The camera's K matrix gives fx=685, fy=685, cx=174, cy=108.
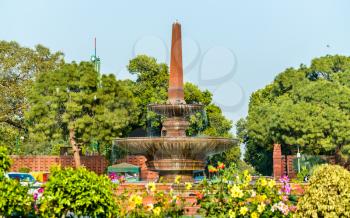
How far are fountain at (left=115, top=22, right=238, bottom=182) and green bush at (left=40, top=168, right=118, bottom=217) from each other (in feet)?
34.1

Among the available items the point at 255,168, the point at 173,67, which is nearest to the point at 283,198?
the point at 173,67

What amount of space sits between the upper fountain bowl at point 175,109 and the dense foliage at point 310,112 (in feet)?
68.1

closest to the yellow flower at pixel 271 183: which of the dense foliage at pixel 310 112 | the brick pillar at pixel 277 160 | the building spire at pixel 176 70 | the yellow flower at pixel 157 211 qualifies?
the yellow flower at pixel 157 211

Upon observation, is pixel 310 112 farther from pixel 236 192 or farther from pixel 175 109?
pixel 236 192

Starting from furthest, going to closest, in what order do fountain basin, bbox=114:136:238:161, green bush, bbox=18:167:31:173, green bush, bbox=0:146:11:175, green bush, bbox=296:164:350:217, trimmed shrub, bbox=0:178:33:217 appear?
green bush, bbox=18:167:31:173, fountain basin, bbox=114:136:238:161, green bush, bbox=0:146:11:175, trimmed shrub, bbox=0:178:33:217, green bush, bbox=296:164:350:217

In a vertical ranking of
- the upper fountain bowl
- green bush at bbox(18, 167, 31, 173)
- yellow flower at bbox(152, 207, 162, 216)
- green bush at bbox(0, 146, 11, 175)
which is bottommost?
yellow flower at bbox(152, 207, 162, 216)

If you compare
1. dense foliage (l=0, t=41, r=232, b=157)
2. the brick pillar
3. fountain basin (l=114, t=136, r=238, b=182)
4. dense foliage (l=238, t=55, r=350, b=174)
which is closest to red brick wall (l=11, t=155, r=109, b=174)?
dense foliage (l=0, t=41, r=232, b=157)

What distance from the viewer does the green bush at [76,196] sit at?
12109 mm

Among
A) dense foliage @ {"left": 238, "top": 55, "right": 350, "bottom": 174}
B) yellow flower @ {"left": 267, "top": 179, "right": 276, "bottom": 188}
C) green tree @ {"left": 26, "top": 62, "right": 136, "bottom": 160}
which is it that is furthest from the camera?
dense foliage @ {"left": 238, "top": 55, "right": 350, "bottom": 174}

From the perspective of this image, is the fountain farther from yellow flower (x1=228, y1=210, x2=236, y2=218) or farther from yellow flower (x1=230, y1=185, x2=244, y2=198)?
yellow flower (x1=228, y1=210, x2=236, y2=218)

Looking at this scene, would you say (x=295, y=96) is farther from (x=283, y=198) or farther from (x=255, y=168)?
(x=283, y=198)

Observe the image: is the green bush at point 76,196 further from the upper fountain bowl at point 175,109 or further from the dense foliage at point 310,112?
the dense foliage at point 310,112

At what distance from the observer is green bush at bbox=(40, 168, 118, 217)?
39.7 feet

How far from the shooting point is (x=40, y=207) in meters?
12.2
